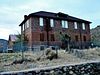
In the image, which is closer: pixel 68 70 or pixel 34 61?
pixel 68 70

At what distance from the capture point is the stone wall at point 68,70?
10.4 metres

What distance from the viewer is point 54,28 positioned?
1646 inches

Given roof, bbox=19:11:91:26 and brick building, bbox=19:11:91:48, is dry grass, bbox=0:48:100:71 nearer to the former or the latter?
brick building, bbox=19:11:91:48

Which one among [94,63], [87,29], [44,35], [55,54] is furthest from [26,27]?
[94,63]

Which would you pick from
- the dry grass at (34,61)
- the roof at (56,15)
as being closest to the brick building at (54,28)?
the roof at (56,15)

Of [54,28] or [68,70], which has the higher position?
[54,28]

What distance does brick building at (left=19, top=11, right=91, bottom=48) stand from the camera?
1549 inches

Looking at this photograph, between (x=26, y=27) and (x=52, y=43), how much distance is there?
20.7 feet

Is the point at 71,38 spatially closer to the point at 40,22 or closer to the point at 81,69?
the point at 40,22

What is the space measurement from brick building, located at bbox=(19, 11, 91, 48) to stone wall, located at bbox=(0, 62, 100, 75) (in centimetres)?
2472

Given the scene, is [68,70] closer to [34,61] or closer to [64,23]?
[34,61]

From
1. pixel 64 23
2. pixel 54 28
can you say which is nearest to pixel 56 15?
pixel 64 23

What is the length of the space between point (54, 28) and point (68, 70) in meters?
30.6

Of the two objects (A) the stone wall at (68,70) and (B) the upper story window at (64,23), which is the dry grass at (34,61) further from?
(B) the upper story window at (64,23)
